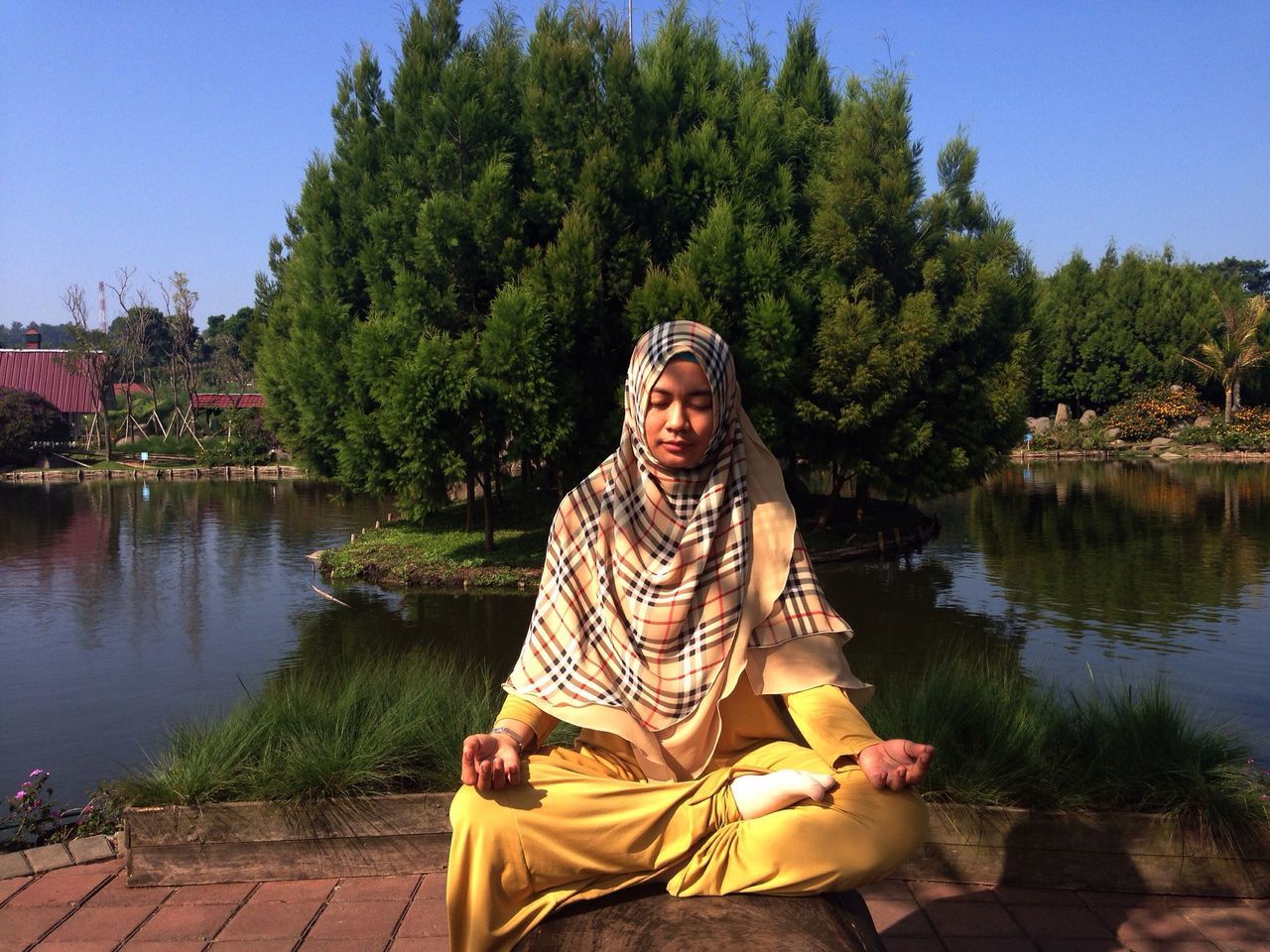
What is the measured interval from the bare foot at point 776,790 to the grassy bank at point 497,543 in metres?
10.9

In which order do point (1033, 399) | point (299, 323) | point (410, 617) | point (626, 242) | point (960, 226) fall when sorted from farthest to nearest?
point (1033, 399) < point (960, 226) < point (299, 323) < point (626, 242) < point (410, 617)

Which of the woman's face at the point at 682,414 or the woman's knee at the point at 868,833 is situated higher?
the woman's face at the point at 682,414

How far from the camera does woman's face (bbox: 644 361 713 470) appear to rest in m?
2.35

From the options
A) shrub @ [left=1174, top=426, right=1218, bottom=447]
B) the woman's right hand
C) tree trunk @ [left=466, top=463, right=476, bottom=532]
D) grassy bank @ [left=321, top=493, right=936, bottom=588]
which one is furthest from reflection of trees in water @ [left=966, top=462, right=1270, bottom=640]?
the woman's right hand

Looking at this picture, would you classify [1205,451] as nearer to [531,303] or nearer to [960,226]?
[960,226]

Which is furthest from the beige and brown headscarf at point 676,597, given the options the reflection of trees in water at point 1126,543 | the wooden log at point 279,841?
the reflection of trees in water at point 1126,543

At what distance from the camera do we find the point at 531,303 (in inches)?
468

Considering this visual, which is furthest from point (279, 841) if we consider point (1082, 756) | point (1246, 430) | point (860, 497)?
point (1246, 430)

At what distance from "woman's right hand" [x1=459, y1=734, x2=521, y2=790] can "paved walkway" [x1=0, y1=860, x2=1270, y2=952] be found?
3.22 feet

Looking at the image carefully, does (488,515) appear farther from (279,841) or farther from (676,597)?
(676,597)

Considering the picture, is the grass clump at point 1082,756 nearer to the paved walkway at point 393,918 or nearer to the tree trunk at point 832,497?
the paved walkway at point 393,918

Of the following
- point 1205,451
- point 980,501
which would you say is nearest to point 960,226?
point 980,501

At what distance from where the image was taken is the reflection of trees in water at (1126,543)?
1127 centimetres

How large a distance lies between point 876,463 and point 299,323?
800 cm
